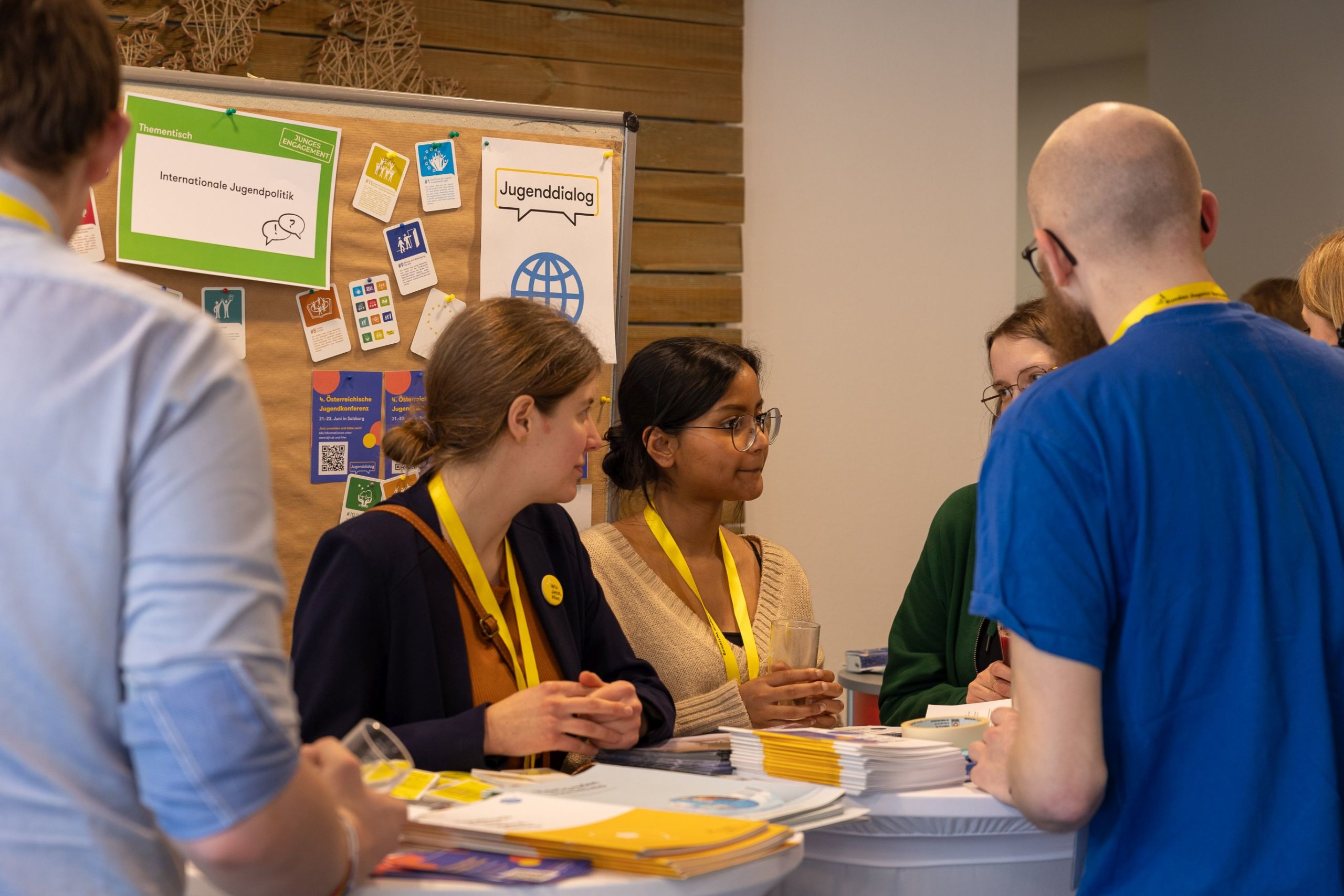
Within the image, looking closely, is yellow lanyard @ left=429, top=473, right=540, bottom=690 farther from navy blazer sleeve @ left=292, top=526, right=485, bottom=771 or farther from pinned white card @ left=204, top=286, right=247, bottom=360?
pinned white card @ left=204, top=286, right=247, bottom=360

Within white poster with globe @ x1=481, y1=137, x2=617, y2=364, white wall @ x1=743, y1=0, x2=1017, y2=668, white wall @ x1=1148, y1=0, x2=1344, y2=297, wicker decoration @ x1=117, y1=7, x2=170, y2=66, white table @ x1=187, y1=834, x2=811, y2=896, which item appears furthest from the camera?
white wall @ x1=1148, y1=0, x2=1344, y2=297

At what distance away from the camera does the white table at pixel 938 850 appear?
164 centimetres

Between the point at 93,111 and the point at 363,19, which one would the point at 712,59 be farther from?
the point at 93,111

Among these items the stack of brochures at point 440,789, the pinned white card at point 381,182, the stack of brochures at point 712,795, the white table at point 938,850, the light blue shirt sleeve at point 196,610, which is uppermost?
the pinned white card at point 381,182

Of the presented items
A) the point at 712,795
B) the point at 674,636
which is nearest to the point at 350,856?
the point at 712,795

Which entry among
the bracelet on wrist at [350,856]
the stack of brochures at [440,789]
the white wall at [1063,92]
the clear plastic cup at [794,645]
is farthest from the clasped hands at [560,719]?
the white wall at [1063,92]

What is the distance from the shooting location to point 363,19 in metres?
3.80

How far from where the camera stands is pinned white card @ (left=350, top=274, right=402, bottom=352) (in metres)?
2.89

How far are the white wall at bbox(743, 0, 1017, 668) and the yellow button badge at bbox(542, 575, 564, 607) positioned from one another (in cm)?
226

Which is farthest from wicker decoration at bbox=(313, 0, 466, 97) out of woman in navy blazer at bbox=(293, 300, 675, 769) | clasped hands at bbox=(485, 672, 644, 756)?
clasped hands at bbox=(485, 672, 644, 756)

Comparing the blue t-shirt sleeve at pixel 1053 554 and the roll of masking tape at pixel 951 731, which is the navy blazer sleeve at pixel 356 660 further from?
the blue t-shirt sleeve at pixel 1053 554

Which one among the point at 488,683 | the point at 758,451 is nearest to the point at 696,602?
the point at 758,451

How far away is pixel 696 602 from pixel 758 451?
0.38m

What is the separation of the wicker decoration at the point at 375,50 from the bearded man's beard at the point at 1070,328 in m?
2.63
